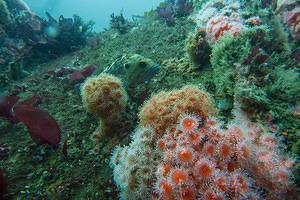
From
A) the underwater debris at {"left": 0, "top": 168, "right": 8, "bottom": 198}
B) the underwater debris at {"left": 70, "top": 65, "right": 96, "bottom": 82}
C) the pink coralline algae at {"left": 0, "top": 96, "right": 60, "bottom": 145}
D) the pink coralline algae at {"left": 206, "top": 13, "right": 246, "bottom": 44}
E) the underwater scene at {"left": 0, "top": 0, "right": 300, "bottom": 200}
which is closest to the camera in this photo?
the underwater scene at {"left": 0, "top": 0, "right": 300, "bottom": 200}

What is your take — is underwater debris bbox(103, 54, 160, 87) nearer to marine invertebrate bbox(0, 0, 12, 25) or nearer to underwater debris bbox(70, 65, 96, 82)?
underwater debris bbox(70, 65, 96, 82)

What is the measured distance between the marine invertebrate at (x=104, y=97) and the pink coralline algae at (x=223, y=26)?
9.59 ft

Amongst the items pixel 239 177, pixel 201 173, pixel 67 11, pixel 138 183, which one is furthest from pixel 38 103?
pixel 67 11

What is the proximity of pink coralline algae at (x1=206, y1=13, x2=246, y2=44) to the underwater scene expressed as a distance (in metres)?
0.03

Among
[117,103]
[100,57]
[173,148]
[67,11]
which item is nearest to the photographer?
[173,148]

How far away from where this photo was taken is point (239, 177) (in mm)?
1593

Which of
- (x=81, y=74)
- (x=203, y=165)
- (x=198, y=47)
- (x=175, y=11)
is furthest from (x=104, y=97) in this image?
(x=175, y=11)

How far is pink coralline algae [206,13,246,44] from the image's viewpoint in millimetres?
3883

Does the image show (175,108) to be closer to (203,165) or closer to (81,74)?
(203,165)

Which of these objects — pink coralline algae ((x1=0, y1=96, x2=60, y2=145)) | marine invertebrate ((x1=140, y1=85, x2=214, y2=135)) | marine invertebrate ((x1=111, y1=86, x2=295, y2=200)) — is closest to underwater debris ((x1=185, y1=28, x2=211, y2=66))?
marine invertebrate ((x1=140, y1=85, x2=214, y2=135))

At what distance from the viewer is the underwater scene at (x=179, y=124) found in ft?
5.57

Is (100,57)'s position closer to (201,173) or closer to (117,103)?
(117,103)

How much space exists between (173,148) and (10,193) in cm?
283

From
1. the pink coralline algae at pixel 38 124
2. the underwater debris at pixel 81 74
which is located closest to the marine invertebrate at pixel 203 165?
the pink coralline algae at pixel 38 124
